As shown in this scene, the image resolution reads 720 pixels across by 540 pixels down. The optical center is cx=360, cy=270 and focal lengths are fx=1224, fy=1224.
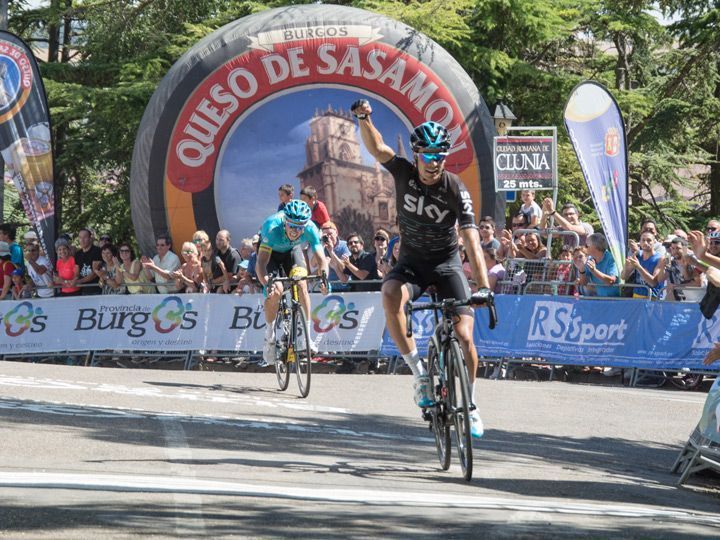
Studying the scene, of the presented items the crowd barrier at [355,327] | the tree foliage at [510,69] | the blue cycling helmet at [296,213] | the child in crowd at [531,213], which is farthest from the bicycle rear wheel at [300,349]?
the tree foliage at [510,69]

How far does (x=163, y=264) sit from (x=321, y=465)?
10.7 m

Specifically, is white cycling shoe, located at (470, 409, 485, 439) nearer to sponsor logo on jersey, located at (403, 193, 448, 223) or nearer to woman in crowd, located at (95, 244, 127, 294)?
sponsor logo on jersey, located at (403, 193, 448, 223)

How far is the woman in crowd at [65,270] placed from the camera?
18656 millimetres

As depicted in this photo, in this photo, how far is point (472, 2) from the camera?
24.4 meters

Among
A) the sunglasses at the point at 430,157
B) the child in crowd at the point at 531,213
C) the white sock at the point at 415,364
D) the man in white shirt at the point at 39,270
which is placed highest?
the child in crowd at the point at 531,213

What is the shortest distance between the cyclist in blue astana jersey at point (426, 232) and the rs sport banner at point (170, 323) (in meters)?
8.07

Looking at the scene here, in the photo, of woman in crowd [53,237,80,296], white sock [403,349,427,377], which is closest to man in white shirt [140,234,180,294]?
woman in crowd [53,237,80,296]

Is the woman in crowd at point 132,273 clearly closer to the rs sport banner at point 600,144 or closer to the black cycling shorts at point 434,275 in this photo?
the rs sport banner at point 600,144

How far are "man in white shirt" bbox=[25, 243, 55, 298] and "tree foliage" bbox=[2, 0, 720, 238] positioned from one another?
601 centimetres

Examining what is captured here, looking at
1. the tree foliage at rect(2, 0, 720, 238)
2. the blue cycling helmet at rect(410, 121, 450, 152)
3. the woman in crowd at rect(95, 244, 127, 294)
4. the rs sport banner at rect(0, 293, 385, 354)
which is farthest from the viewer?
the tree foliage at rect(2, 0, 720, 238)

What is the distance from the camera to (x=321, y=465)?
804 centimetres

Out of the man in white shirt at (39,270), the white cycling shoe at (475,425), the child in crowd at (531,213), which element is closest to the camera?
the white cycling shoe at (475,425)

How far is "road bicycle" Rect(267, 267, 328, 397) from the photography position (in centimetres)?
1266

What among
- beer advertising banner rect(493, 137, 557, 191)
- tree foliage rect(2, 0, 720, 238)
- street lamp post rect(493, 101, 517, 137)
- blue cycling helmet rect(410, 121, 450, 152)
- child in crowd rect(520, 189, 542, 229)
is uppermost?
tree foliage rect(2, 0, 720, 238)
